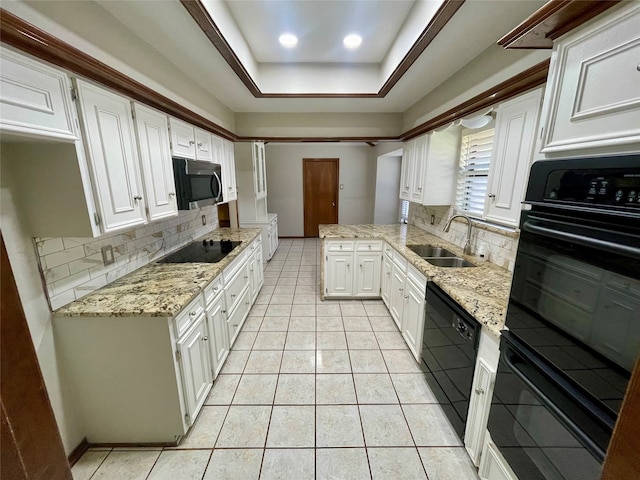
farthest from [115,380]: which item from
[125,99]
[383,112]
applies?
[383,112]

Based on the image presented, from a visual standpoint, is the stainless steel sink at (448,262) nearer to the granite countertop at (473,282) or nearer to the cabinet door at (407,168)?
the granite countertop at (473,282)

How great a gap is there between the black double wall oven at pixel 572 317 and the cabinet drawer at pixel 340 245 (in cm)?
214

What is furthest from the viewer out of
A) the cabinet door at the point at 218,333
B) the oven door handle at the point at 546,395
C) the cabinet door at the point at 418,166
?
the cabinet door at the point at 418,166

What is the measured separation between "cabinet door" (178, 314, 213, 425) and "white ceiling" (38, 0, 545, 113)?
5.77ft

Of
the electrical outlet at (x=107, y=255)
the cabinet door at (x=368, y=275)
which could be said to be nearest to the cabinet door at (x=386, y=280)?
the cabinet door at (x=368, y=275)

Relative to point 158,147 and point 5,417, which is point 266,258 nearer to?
point 158,147

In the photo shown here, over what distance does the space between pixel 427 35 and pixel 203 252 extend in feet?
8.23

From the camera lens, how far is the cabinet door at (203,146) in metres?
2.45

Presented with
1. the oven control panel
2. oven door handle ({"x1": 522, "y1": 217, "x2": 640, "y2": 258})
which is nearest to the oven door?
oven door handle ({"x1": 522, "y1": 217, "x2": 640, "y2": 258})

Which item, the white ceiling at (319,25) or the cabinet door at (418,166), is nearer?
the white ceiling at (319,25)

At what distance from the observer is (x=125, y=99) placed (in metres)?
1.54

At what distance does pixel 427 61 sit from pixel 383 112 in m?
1.50

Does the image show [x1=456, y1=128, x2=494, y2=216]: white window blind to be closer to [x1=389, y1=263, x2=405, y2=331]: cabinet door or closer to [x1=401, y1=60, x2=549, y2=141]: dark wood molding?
[x1=401, y1=60, x2=549, y2=141]: dark wood molding

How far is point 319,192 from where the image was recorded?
266 inches
